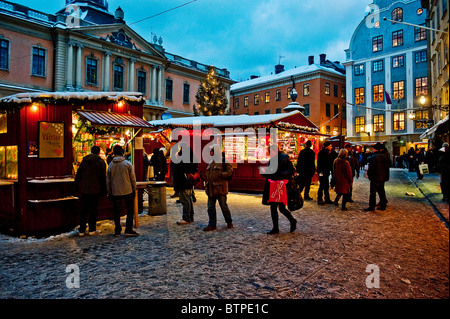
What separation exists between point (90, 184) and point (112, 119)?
1.90 meters

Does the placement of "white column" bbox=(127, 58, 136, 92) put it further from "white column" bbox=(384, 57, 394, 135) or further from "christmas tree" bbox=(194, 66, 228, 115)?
"white column" bbox=(384, 57, 394, 135)

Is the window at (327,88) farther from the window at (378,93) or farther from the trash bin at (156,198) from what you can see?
the trash bin at (156,198)

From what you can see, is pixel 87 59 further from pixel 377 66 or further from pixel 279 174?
pixel 377 66

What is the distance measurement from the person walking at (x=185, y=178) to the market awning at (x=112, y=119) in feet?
4.22

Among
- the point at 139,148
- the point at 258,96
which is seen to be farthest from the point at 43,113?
the point at 258,96

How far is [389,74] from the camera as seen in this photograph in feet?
124

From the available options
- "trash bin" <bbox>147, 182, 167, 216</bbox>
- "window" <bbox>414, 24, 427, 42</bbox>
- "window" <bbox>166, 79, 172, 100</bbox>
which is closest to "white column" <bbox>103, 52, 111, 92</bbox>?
"window" <bbox>166, 79, 172, 100</bbox>

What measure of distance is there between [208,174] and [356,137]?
37605 mm

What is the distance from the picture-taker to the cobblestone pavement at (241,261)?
12.8 ft

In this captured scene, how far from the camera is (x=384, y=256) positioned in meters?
5.14

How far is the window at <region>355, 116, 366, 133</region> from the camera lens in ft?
131

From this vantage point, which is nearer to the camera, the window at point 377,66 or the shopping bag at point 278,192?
the shopping bag at point 278,192

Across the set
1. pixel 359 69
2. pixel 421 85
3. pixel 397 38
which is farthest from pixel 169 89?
pixel 421 85

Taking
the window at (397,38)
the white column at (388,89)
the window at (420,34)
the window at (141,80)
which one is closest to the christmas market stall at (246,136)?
the window at (141,80)
